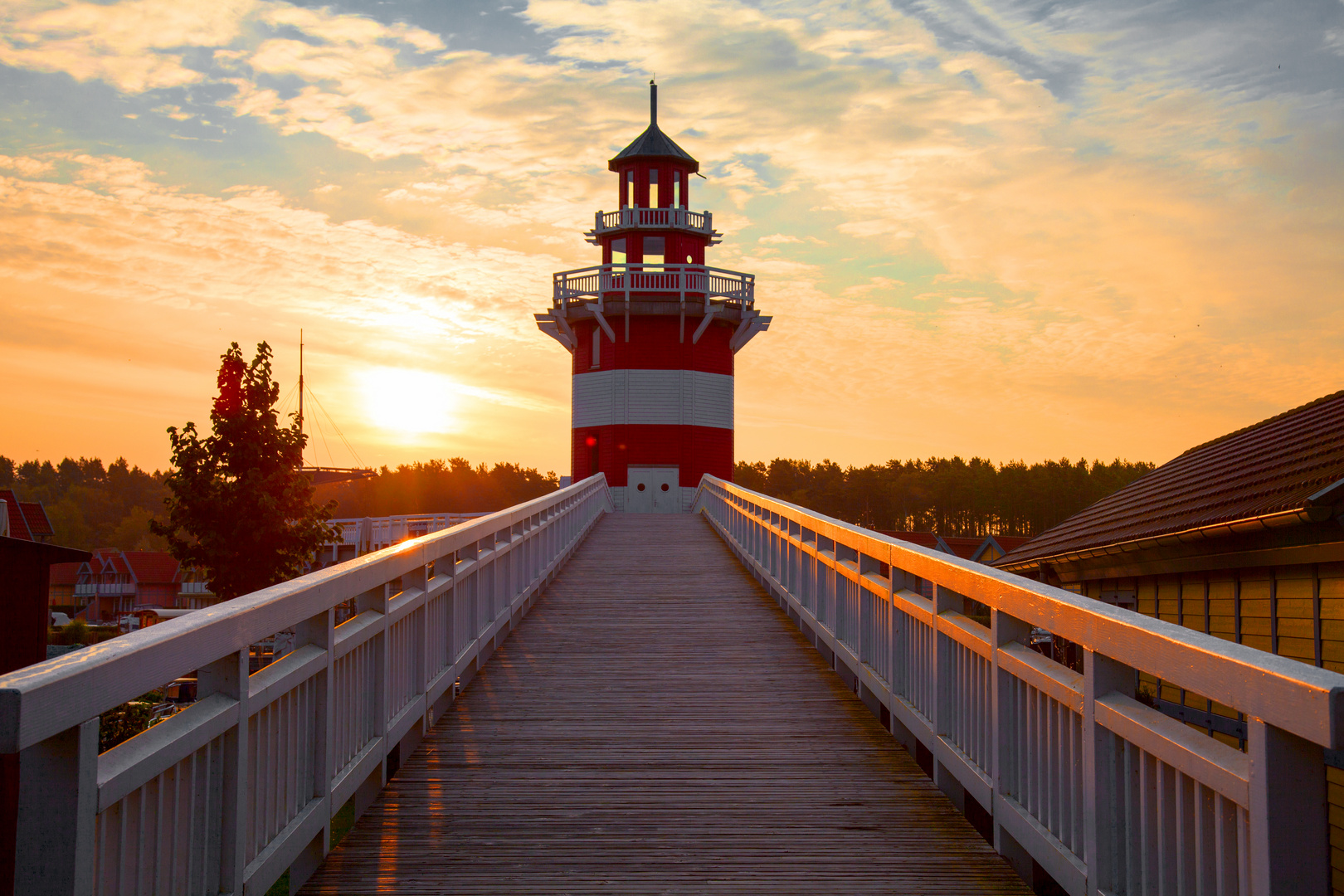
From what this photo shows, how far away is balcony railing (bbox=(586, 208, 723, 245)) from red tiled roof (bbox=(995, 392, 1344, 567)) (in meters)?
20.8

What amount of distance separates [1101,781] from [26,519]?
44566 millimetres

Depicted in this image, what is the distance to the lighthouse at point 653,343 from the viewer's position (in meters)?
A: 33.8

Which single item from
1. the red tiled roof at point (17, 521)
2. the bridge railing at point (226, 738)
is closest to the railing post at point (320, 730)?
the bridge railing at point (226, 738)

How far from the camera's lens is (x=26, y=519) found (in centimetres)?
3884

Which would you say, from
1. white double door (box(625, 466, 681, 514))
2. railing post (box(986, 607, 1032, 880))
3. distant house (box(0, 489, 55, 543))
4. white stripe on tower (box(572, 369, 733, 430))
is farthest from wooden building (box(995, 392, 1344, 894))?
distant house (box(0, 489, 55, 543))

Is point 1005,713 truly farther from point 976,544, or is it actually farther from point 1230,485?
point 976,544

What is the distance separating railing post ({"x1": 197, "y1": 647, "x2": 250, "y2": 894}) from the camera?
3.19m

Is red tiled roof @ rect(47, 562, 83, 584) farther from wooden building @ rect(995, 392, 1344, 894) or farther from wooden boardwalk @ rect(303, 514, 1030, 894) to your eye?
wooden boardwalk @ rect(303, 514, 1030, 894)

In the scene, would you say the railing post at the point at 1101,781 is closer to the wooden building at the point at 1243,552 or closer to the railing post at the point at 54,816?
the railing post at the point at 54,816

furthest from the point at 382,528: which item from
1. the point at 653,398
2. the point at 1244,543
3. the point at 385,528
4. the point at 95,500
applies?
the point at 95,500

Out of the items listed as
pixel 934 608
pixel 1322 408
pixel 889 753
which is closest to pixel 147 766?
pixel 934 608

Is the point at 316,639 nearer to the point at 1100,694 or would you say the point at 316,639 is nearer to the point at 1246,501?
the point at 1100,694

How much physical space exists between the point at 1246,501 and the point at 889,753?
7193 millimetres

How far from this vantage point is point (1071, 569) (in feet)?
53.6
